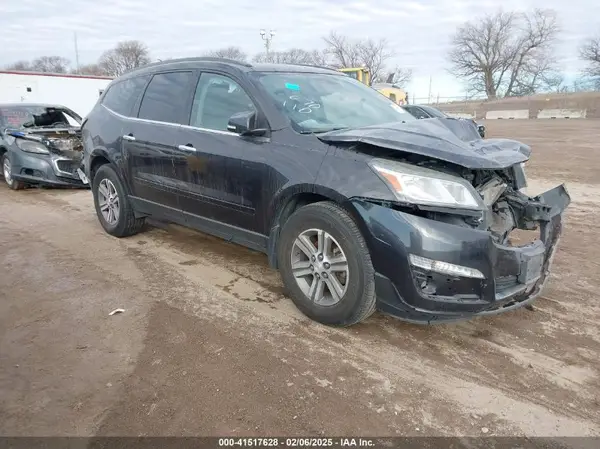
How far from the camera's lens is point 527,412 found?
2.60m

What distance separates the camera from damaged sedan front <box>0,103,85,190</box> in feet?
28.4

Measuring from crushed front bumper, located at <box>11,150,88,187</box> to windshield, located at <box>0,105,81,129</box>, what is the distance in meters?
0.95

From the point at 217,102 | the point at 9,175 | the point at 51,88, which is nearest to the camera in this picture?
the point at 217,102

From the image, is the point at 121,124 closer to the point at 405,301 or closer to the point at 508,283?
the point at 405,301

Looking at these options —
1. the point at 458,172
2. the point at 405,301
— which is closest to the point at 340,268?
the point at 405,301

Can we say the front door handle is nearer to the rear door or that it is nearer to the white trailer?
the rear door

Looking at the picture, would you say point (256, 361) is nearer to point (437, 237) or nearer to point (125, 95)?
point (437, 237)

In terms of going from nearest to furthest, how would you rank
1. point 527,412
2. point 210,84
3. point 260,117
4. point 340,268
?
point 527,412 → point 340,268 → point 260,117 → point 210,84

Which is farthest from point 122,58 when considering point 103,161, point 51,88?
point 103,161

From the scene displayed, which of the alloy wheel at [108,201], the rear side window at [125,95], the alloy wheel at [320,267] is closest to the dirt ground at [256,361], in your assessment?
the alloy wheel at [320,267]

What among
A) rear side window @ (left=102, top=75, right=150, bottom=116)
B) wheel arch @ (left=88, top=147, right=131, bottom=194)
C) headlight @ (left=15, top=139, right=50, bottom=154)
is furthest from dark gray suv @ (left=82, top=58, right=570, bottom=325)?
headlight @ (left=15, top=139, right=50, bottom=154)

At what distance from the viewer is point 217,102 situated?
4.25 metres

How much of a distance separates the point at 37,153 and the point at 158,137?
17.1 ft

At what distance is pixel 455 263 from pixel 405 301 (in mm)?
384
